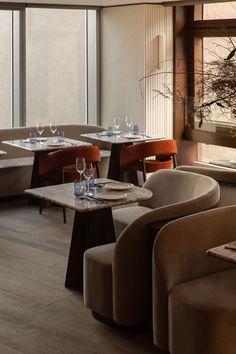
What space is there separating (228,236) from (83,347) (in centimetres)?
117

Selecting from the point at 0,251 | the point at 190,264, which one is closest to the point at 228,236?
the point at 190,264

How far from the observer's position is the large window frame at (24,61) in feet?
31.1

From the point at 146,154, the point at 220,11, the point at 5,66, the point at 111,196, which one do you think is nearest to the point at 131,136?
the point at 146,154

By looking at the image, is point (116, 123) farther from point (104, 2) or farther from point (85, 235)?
point (85, 235)

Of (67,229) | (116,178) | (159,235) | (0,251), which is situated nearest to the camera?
(159,235)

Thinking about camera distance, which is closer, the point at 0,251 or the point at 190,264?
the point at 190,264

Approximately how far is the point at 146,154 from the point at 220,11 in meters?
2.41

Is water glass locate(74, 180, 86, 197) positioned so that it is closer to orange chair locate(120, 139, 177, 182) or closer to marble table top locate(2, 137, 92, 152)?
marble table top locate(2, 137, 92, 152)

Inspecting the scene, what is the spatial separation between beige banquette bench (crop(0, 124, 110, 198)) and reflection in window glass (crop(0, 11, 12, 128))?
40 centimetres

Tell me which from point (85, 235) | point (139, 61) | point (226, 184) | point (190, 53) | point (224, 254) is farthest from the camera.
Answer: point (190, 53)

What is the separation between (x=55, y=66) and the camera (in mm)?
9961

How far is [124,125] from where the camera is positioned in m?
10.1

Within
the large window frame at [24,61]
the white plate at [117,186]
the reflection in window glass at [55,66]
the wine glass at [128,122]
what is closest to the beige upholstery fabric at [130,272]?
the white plate at [117,186]

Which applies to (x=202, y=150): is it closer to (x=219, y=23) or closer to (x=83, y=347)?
(x=219, y=23)
